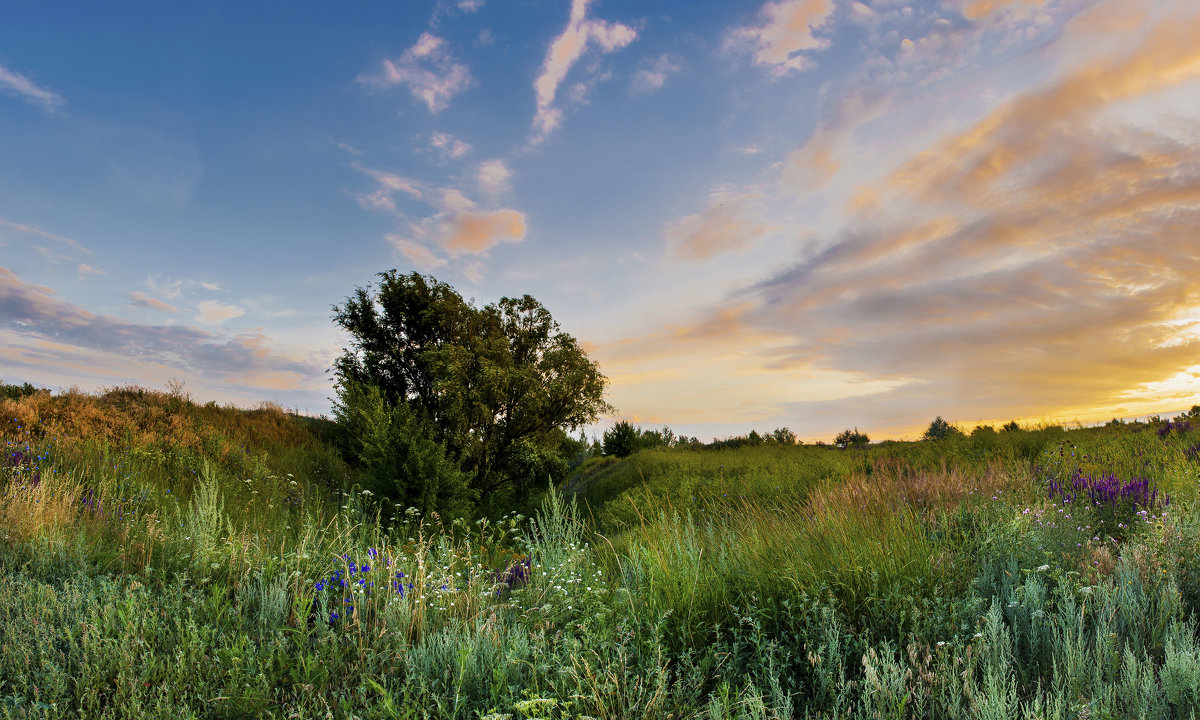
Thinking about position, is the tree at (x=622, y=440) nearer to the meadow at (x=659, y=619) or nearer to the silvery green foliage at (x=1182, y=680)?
the meadow at (x=659, y=619)

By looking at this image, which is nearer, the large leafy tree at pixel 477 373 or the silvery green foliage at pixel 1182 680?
the silvery green foliage at pixel 1182 680

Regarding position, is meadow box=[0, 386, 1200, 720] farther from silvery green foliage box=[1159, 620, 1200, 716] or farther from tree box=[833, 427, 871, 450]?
tree box=[833, 427, 871, 450]

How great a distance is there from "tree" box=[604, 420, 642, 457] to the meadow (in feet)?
64.3

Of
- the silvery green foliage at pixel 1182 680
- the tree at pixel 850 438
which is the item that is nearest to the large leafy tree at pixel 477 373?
the tree at pixel 850 438

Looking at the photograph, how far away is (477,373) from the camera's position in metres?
18.9

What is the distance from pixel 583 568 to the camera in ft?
17.7

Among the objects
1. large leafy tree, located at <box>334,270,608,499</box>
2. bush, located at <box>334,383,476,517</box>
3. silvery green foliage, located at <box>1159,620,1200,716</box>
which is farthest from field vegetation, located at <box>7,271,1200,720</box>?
large leafy tree, located at <box>334,270,608,499</box>

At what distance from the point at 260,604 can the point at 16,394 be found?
14.2m

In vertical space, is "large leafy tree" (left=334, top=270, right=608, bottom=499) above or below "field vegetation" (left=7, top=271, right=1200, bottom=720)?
above

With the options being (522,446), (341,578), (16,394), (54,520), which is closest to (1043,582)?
(341,578)

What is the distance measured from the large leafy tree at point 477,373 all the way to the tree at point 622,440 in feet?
19.9

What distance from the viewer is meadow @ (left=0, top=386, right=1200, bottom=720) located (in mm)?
2951

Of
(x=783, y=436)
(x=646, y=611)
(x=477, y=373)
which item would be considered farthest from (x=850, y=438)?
(x=646, y=611)

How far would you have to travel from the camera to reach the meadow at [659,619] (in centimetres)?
295
